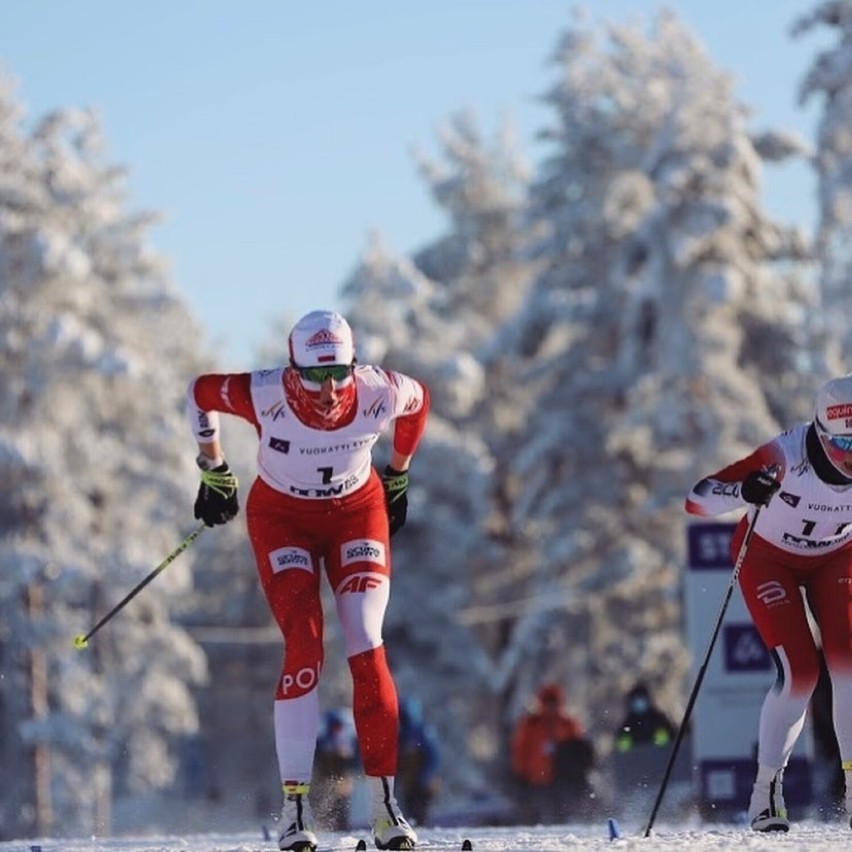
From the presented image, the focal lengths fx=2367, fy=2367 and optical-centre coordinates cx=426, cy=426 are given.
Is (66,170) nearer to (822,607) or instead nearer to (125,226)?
(125,226)

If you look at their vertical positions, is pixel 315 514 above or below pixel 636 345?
below

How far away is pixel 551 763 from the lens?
20.2 m

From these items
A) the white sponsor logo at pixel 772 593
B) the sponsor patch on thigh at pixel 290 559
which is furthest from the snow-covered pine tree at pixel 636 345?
the sponsor patch on thigh at pixel 290 559

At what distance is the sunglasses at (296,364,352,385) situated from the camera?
9023 mm

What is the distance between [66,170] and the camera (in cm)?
3875

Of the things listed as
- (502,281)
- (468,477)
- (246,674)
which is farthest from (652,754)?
(246,674)

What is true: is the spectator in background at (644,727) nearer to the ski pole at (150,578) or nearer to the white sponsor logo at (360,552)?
the ski pole at (150,578)

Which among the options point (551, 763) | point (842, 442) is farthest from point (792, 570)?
point (551, 763)

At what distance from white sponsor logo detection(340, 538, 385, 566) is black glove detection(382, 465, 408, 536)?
1.78 ft

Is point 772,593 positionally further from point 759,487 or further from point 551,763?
point 551,763

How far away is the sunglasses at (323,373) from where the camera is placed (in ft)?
29.6

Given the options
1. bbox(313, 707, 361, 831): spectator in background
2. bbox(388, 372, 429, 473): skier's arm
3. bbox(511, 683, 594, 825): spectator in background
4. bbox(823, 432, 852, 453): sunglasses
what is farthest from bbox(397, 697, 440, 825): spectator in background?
bbox(823, 432, 852, 453): sunglasses

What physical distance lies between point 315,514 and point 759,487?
1812mm

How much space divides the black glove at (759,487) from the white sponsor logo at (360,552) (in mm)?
1527
